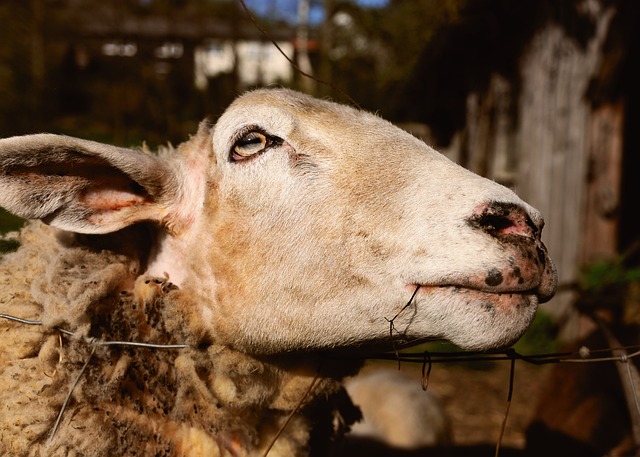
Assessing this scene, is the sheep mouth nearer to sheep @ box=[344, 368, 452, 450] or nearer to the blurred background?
the blurred background

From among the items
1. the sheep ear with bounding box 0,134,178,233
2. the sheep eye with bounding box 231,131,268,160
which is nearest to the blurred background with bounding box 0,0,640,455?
the sheep eye with bounding box 231,131,268,160

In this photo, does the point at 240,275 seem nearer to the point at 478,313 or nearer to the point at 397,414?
the point at 478,313

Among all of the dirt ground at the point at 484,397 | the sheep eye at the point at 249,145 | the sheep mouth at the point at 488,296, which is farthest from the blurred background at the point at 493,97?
the sheep mouth at the point at 488,296

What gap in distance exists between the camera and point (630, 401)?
3.45 m

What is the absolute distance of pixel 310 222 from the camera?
206cm

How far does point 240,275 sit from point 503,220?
853 mm

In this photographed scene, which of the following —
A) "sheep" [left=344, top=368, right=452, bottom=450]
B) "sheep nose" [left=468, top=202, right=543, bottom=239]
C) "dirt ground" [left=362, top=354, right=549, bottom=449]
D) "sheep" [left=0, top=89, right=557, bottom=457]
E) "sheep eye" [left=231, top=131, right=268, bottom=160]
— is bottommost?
"dirt ground" [left=362, top=354, right=549, bottom=449]

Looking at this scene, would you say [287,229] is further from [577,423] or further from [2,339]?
[577,423]

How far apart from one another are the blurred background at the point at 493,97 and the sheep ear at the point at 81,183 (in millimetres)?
676

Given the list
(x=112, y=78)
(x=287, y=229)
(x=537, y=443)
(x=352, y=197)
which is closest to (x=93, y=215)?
(x=287, y=229)

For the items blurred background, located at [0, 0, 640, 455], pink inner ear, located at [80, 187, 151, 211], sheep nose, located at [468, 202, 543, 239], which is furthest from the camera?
blurred background, located at [0, 0, 640, 455]

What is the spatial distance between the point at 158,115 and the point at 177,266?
10383 mm

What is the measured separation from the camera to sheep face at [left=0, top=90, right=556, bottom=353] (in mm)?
1846

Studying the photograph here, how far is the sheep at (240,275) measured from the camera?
1.87 m
